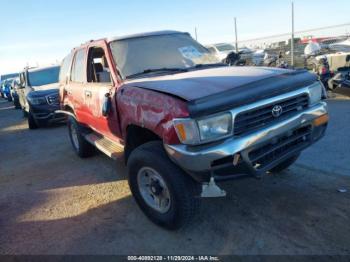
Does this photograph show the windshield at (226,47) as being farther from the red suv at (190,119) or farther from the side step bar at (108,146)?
the red suv at (190,119)

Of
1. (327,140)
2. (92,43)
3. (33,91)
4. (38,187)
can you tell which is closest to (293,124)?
(327,140)

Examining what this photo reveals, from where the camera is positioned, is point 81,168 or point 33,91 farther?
point 33,91

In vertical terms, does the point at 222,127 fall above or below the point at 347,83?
above

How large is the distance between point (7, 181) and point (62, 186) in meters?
1.26

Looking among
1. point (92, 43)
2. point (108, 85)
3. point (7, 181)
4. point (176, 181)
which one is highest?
point (92, 43)

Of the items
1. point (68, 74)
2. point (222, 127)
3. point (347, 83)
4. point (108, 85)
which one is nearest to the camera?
point (222, 127)

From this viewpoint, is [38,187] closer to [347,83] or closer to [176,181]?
[176,181]

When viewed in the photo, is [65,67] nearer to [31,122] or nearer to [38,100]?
[38,100]

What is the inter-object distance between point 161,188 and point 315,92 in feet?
6.42

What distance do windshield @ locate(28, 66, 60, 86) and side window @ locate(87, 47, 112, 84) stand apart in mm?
6742

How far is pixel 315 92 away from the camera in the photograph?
3.81m

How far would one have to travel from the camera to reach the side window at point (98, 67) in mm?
4602

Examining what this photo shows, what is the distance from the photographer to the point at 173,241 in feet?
11.3

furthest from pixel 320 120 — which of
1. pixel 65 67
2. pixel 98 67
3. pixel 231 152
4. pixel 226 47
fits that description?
pixel 226 47
